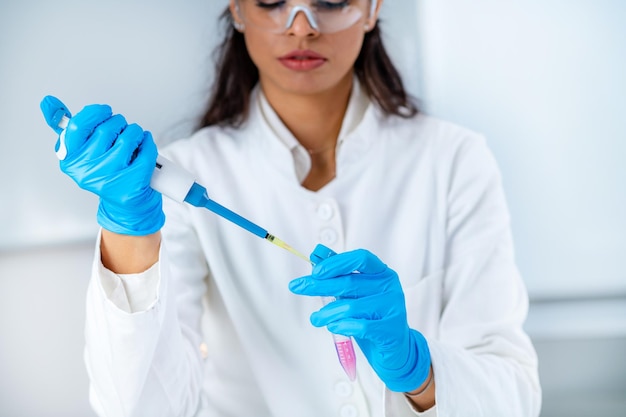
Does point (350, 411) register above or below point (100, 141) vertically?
below

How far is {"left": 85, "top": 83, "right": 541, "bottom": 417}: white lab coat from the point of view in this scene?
4.64 ft

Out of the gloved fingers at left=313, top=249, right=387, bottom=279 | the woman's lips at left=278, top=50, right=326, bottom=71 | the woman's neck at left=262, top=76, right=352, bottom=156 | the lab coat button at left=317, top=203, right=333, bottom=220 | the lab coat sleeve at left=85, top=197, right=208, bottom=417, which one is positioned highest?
the woman's lips at left=278, top=50, right=326, bottom=71

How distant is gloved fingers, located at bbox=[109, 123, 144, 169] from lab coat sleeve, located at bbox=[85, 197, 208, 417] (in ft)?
0.60

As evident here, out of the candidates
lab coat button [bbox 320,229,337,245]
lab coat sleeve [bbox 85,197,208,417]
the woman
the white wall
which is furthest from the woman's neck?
lab coat sleeve [bbox 85,197,208,417]

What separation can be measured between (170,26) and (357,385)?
915 mm

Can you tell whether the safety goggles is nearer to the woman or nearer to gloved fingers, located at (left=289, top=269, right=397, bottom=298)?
the woman

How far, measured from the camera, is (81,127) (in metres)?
1.03

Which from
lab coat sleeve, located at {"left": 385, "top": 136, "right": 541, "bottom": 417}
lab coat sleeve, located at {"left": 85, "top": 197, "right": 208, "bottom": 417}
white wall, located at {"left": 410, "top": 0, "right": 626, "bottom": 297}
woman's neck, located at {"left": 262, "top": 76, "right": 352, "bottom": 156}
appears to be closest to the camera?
lab coat sleeve, located at {"left": 85, "top": 197, "right": 208, "bottom": 417}

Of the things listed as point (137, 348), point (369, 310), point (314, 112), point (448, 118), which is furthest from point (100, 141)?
point (448, 118)

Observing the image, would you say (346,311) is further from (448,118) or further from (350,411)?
(448,118)

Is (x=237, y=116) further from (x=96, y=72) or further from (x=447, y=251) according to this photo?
(x=447, y=251)

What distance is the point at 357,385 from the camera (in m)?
1.41

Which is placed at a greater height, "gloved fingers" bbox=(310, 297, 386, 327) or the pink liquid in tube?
"gloved fingers" bbox=(310, 297, 386, 327)

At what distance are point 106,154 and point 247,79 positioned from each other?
66 centimetres
